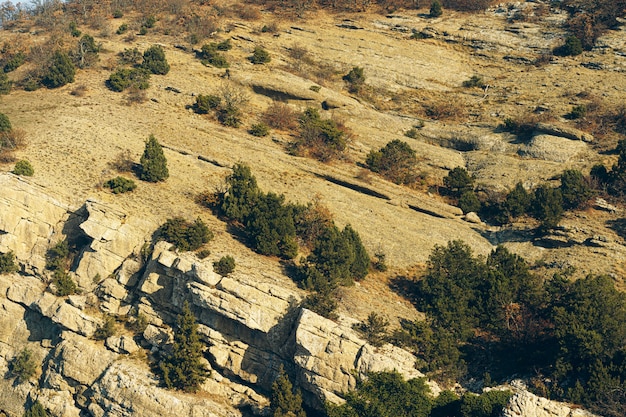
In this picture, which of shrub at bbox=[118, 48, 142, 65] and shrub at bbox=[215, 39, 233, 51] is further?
shrub at bbox=[215, 39, 233, 51]

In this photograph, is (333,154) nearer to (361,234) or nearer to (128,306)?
(361,234)

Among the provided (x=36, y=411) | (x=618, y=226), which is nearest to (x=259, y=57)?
(x=618, y=226)

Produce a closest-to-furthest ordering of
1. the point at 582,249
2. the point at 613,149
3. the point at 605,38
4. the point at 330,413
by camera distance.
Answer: the point at 330,413 < the point at 582,249 < the point at 613,149 < the point at 605,38

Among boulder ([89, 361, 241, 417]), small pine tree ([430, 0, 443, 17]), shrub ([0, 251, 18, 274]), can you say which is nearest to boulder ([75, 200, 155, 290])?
shrub ([0, 251, 18, 274])

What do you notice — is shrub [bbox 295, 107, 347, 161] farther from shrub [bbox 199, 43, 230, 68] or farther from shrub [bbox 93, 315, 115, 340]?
shrub [bbox 93, 315, 115, 340]

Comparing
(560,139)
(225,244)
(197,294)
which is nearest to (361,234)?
(225,244)
